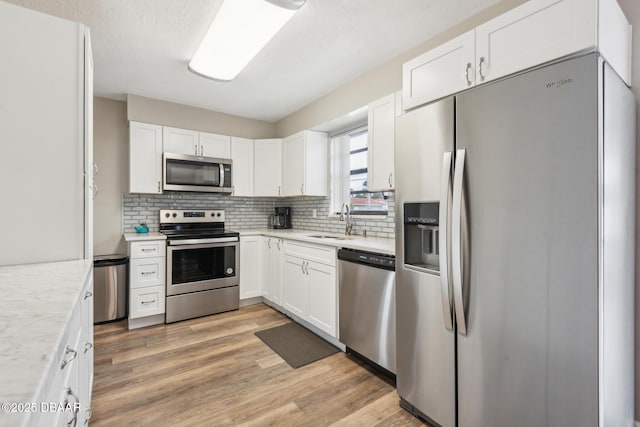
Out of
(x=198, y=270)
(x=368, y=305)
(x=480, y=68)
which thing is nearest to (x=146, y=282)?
(x=198, y=270)

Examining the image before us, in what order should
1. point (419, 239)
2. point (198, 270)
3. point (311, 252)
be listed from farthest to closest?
point (198, 270) → point (311, 252) → point (419, 239)

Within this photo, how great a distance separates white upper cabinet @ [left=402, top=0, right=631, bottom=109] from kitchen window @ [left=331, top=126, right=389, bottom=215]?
146 centimetres

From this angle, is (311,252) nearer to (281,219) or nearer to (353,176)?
(353,176)

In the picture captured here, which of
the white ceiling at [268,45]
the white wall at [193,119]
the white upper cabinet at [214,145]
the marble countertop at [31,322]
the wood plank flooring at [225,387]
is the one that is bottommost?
the wood plank flooring at [225,387]

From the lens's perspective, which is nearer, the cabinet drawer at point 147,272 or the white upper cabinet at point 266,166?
the cabinet drawer at point 147,272

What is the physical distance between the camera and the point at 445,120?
162 cm

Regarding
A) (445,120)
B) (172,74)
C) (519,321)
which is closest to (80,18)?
(172,74)

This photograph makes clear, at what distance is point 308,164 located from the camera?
374cm

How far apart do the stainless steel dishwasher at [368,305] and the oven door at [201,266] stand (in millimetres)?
1584

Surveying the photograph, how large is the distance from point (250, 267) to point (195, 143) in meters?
1.63

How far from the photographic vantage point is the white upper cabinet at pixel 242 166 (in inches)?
160

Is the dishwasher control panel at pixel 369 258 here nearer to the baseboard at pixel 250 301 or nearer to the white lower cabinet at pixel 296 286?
the white lower cabinet at pixel 296 286

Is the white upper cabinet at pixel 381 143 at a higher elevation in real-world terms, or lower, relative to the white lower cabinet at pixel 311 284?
higher

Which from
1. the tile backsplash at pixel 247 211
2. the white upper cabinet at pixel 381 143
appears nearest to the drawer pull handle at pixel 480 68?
the white upper cabinet at pixel 381 143
